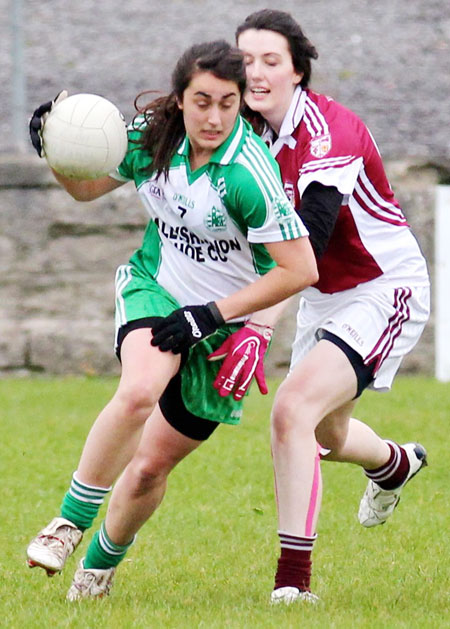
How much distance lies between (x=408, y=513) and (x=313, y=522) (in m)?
1.99

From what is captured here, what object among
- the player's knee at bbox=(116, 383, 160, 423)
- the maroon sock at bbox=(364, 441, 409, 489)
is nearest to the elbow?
the player's knee at bbox=(116, 383, 160, 423)

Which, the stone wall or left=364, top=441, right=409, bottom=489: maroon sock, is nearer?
left=364, top=441, right=409, bottom=489: maroon sock

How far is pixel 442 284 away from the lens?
1136 cm

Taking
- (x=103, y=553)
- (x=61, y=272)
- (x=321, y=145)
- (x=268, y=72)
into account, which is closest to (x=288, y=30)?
(x=268, y=72)

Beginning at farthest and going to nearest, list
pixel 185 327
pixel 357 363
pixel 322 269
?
pixel 322 269
pixel 357 363
pixel 185 327

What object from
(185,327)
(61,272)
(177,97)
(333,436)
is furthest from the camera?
(61,272)

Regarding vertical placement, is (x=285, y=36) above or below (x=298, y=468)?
above

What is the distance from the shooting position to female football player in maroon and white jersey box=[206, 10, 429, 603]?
4.77 m

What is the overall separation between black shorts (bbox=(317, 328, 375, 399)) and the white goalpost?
253 inches

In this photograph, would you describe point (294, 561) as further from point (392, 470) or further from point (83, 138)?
point (83, 138)

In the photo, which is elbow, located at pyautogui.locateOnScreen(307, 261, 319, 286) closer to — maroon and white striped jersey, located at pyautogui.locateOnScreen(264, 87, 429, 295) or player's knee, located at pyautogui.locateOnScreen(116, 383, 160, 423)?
maroon and white striped jersey, located at pyautogui.locateOnScreen(264, 87, 429, 295)

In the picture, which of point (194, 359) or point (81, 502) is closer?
point (81, 502)

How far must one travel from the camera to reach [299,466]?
15.6 ft

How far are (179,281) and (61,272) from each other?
22.2 ft
